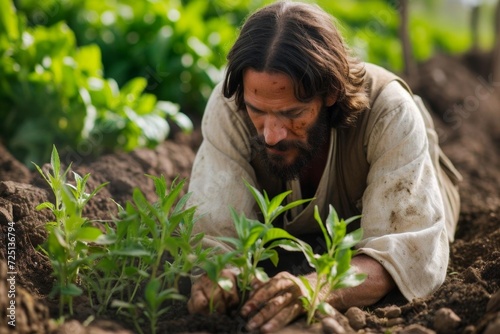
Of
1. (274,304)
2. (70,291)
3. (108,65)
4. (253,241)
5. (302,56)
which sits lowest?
(108,65)

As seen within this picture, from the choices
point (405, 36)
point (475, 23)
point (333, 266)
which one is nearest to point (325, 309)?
point (333, 266)

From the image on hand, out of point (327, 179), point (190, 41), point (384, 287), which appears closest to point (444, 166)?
point (327, 179)

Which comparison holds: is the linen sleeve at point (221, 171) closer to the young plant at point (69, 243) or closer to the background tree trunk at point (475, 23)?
the young plant at point (69, 243)

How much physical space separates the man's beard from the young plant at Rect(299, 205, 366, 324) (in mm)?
591

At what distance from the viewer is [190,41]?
5.70 meters

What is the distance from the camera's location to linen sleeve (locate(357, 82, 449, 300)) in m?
→ 3.16

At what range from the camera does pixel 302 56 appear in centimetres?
322

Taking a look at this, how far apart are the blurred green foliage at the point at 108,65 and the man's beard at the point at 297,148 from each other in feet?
3.06

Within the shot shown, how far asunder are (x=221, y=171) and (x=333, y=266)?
0.95 metres

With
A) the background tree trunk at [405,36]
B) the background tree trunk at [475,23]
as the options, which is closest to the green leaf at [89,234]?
the background tree trunk at [405,36]

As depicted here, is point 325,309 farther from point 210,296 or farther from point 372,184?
point 372,184

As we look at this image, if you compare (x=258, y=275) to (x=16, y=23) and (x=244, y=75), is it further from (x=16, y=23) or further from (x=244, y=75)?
(x=16, y=23)

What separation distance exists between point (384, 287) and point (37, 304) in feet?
4.17

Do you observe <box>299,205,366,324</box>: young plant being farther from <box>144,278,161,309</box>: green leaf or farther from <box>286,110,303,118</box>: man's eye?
<box>286,110,303,118</box>: man's eye
